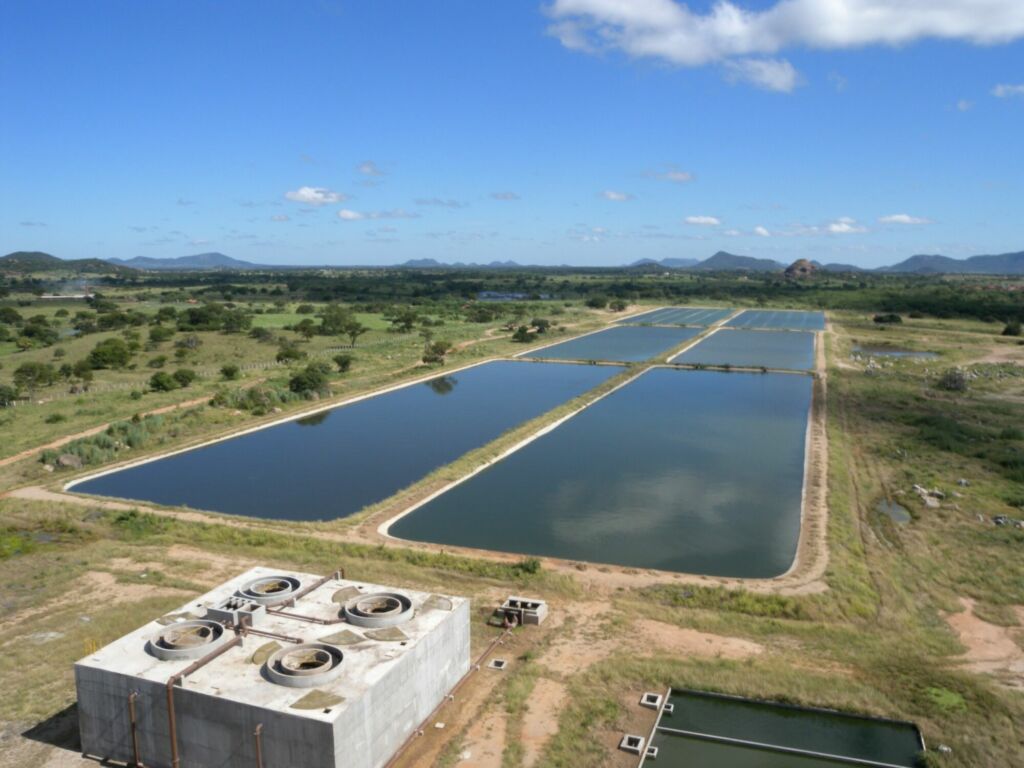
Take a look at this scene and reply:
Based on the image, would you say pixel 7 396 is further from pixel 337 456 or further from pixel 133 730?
pixel 133 730

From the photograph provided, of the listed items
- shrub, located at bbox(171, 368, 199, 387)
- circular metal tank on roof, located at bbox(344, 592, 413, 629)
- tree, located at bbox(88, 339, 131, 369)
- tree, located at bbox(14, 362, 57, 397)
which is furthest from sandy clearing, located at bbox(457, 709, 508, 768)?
tree, located at bbox(88, 339, 131, 369)

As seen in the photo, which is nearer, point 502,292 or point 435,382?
point 435,382

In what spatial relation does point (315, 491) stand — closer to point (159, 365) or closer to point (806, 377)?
point (159, 365)

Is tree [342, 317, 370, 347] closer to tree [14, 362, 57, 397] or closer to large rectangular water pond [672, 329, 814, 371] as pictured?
tree [14, 362, 57, 397]

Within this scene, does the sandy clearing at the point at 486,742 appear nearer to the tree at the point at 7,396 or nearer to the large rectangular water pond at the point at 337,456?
the large rectangular water pond at the point at 337,456

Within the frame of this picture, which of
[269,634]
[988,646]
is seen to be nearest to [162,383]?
[269,634]

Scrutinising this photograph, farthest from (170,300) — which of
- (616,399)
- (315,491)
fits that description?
(315,491)

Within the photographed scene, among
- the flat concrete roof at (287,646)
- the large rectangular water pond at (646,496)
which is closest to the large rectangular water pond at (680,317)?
the large rectangular water pond at (646,496)
